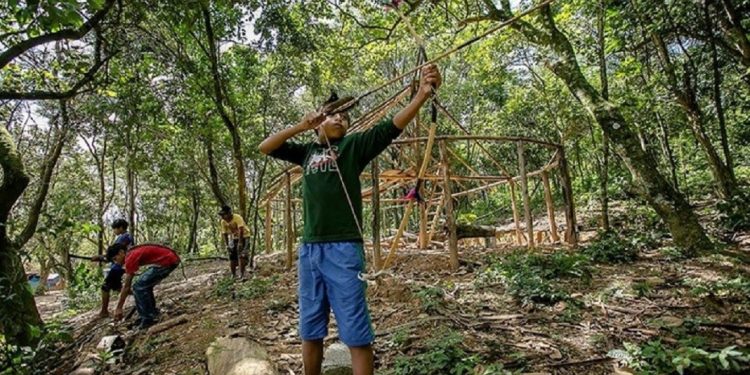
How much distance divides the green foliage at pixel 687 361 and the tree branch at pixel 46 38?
562 centimetres

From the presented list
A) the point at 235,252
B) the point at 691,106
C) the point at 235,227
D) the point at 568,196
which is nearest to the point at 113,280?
the point at 235,227

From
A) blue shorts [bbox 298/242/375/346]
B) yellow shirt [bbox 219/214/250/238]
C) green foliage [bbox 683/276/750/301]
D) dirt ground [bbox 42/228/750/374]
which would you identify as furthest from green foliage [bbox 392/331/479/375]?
yellow shirt [bbox 219/214/250/238]

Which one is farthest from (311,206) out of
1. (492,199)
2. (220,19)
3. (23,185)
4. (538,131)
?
(492,199)

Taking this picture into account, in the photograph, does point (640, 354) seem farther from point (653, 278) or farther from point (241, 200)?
point (241, 200)

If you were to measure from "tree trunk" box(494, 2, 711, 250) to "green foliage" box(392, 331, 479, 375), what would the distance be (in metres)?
4.88

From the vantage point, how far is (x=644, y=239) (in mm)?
7508

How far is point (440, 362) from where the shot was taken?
3.14 m

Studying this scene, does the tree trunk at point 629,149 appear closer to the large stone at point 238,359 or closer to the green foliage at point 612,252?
the green foliage at point 612,252

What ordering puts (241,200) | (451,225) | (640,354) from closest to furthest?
(640,354), (451,225), (241,200)

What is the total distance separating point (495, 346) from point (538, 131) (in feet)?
59.6

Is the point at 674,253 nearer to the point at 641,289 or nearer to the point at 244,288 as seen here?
the point at 641,289

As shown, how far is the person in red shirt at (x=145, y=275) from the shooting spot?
→ 573 cm

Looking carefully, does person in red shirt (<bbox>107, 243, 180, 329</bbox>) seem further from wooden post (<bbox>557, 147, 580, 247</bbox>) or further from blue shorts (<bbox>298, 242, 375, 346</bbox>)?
wooden post (<bbox>557, 147, 580, 247</bbox>)

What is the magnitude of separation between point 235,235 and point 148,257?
2732 millimetres
